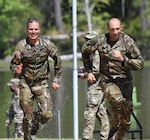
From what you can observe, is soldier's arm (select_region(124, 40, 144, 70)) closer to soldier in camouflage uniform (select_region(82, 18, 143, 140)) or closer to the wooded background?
soldier in camouflage uniform (select_region(82, 18, 143, 140))

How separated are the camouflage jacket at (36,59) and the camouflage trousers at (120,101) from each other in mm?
858

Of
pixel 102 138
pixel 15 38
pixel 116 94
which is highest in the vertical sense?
pixel 15 38

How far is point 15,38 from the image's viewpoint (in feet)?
184

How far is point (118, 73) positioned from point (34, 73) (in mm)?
1320

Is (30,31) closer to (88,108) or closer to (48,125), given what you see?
(88,108)

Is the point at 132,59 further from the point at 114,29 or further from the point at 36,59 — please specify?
the point at 36,59

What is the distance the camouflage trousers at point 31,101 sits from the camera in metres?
10.5

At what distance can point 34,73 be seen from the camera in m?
10.5

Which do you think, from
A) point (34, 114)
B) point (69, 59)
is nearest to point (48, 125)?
point (34, 114)

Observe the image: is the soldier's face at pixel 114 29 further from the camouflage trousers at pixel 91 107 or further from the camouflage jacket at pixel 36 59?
the camouflage trousers at pixel 91 107

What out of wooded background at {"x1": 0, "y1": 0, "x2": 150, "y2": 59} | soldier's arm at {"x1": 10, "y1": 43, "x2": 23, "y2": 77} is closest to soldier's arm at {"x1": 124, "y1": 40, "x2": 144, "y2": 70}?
soldier's arm at {"x1": 10, "y1": 43, "x2": 23, "y2": 77}

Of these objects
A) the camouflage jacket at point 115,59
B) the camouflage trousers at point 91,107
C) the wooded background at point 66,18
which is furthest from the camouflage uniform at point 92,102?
the wooded background at point 66,18

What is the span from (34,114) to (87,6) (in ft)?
164

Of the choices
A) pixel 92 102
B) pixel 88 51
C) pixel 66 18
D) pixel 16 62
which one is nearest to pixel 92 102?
pixel 92 102
